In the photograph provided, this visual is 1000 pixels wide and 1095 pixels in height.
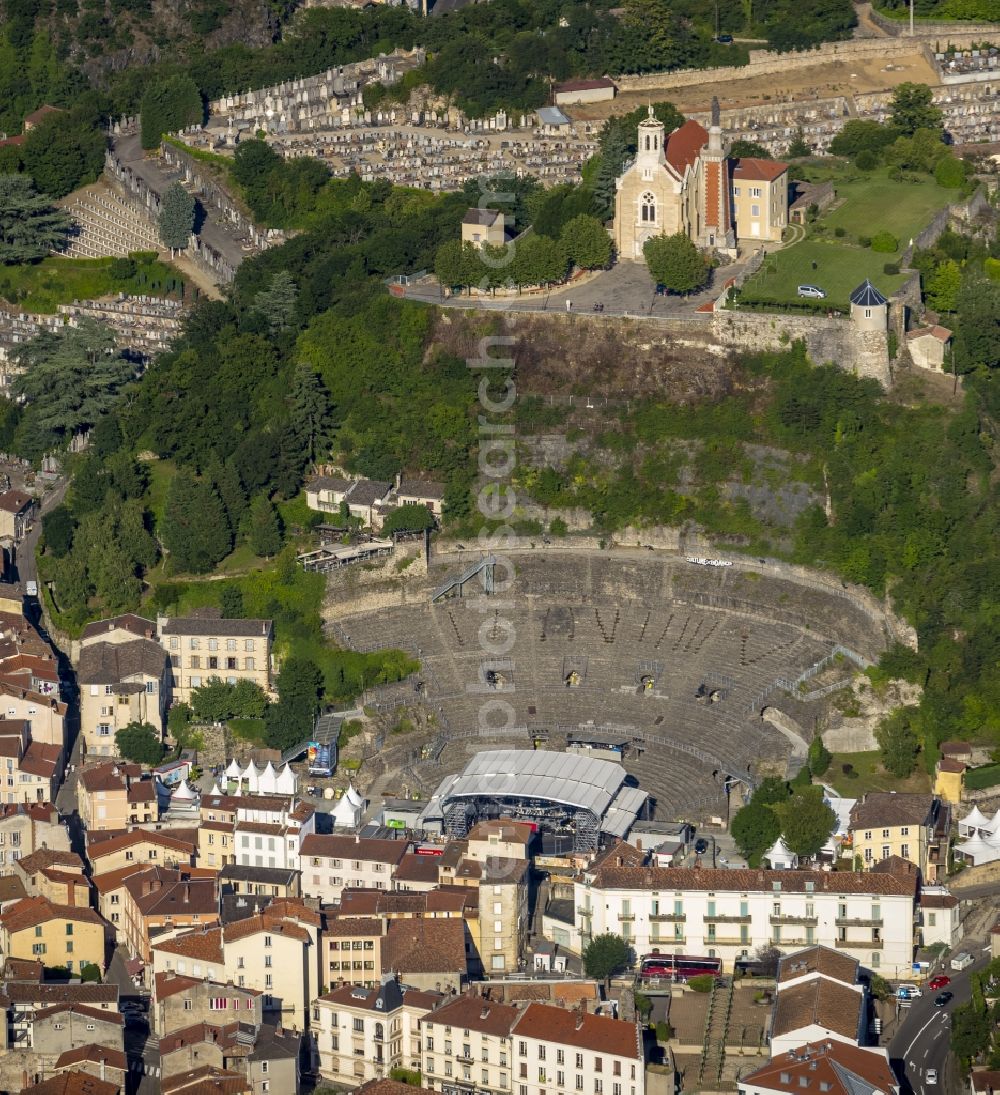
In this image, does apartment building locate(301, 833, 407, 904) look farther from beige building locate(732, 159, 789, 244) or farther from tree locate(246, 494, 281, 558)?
beige building locate(732, 159, 789, 244)

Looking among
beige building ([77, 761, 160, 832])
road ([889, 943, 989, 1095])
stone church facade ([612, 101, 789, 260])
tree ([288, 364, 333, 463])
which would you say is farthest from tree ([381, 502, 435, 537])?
road ([889, 943, 989, 1095])

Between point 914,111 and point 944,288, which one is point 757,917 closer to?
point 944,288

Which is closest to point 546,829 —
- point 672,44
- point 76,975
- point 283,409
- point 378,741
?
point 378,741

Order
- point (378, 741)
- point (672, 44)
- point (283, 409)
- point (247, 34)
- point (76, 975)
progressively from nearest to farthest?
point (76, 975)
point (378, 741)
point (283, 409)
point (672, 44)
point (247, 34)

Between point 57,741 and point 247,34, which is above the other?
point 247,34

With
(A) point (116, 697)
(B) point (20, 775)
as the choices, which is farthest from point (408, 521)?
(B) point (20, 775)

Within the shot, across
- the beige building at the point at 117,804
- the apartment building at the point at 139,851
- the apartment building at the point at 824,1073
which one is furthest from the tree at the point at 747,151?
the apartment building at the point at 824,1073

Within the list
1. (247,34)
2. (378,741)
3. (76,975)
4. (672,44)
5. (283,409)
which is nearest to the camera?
(76,975)

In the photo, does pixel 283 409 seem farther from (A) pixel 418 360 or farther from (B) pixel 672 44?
(B) pixel 672 44
